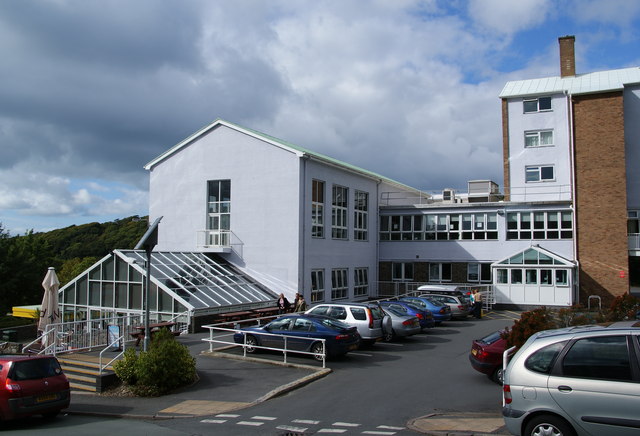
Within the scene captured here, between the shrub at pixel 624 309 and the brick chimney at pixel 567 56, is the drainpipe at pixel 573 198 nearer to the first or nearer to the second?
the brick chimney at pixel 567 56

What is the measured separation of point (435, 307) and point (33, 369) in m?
16.5

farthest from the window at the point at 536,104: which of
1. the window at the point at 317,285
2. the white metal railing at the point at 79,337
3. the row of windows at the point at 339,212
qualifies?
the white metal railing at the point at 79,337

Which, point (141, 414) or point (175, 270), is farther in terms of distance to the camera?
point (175, 270)

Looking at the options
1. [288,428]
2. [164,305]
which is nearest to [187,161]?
[164,305]

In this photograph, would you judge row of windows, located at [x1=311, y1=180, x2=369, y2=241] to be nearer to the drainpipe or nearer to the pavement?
the drainpipe

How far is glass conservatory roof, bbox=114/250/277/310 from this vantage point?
880 inches

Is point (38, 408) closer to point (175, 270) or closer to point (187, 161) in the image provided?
point (175, 270)

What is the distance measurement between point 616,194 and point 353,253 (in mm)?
14920

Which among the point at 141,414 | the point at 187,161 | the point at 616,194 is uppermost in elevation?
the point at 187,161

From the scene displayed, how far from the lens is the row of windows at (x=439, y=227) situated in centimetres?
3338

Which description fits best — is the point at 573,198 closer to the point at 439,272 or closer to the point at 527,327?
the point at 439,272

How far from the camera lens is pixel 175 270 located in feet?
79.3

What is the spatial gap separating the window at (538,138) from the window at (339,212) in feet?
42.8

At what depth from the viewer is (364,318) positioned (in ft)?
57.6
